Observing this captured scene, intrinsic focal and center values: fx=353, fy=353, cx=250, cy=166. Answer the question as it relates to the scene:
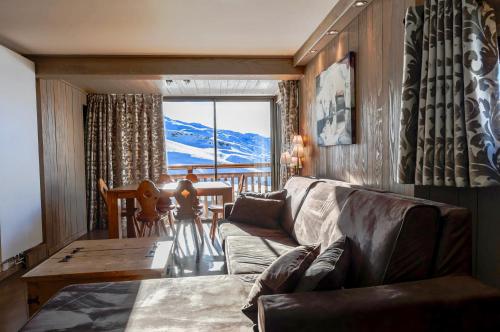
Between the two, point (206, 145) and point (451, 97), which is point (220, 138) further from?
point (451, 97)

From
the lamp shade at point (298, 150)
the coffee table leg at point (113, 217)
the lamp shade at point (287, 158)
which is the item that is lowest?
the coffee table leg at point (113, 217)

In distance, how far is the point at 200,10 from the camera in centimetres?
288

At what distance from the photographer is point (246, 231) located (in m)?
3.23

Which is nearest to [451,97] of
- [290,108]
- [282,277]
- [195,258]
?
[282,277]

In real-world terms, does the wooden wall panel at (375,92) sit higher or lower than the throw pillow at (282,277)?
higher

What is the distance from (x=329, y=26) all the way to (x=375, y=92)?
876 millimetres

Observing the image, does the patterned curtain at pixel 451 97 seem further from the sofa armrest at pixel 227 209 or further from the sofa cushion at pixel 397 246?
the sofa armrest at pixel 227 209

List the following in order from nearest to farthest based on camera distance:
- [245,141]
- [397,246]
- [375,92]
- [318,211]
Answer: [397,246], [375,92], [318,211], [245,141]

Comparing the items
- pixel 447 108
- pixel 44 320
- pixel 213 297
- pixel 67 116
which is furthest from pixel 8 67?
pixel 447 108

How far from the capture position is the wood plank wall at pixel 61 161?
4.27 m

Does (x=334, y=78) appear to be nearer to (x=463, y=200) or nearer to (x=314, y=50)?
(x=314, y=50)

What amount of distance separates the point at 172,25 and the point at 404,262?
275 centimetres

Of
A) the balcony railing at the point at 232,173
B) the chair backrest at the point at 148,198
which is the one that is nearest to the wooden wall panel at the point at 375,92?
the chair backrest at the point at 148,198

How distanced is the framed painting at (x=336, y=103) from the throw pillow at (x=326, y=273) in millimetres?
1474
